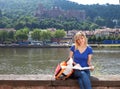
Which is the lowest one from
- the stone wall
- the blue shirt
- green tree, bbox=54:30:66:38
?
green tree, bbox=54:30:66:38

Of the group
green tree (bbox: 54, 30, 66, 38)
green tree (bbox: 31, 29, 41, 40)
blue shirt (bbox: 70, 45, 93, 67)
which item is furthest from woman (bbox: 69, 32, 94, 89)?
green tree (bbox: 54, 30, 66, 38)

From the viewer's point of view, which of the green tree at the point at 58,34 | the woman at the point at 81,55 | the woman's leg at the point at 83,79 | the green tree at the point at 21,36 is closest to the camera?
the woman's leg at the point at 83,79

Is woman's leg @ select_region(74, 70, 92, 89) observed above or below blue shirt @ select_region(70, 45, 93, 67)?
below

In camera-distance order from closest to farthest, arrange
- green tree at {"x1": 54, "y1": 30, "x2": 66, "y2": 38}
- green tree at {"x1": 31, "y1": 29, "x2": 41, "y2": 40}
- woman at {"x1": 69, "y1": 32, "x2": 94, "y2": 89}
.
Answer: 1. woman at {"x1": 69, "y1": 32, "x2": 94, "y2": 89}
2. green tree at {"x1": 31, "y1": 29, "x2": 41, "y2": 40}
3. green tree at {"x1": 54, "y1": 30, "x2": 66, "y2": 38}

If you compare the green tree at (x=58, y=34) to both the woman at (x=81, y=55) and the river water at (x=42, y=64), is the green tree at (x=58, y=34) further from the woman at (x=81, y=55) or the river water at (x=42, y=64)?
the woman at (x=81, y=55)

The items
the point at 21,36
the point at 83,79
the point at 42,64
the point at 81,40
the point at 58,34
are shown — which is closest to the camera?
the point at 83,79

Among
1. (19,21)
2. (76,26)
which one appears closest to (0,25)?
(19,21)

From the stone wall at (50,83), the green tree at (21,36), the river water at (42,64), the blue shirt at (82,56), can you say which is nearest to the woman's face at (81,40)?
the blue shirt at (82,56)

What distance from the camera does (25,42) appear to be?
454ft

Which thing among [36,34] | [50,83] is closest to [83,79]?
[50,83]

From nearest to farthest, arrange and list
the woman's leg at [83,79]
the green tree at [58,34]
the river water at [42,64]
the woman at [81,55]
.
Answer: the woman's leg at [83,79]
the woman at [81,55]
the river water at [42,64]
the green tree at [58,34]

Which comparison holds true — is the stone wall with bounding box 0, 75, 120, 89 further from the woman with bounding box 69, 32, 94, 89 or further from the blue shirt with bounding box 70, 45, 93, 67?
the blue shirt with bounding box 70, 45, 93, 67

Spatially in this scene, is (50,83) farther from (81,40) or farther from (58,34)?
(58,34)

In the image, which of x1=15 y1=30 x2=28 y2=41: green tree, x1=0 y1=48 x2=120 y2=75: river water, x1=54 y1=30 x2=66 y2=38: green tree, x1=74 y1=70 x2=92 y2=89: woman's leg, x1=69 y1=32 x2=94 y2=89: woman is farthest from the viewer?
x1=54 y1=30 x2=66 y2=38: green tree
